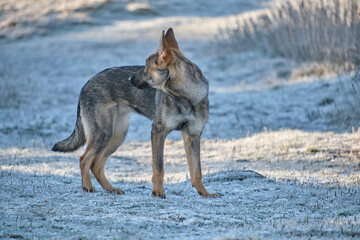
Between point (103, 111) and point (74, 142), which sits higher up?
point (103, 111)

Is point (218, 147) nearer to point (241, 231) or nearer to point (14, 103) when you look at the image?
point (241, 231)

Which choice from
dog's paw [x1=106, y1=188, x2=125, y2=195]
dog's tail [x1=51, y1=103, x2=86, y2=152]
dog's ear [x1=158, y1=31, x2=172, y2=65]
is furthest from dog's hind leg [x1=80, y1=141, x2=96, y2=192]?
dog's ear [x1=158, y1=31, x2=172, y2=65]

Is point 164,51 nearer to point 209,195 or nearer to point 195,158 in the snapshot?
point 195,158

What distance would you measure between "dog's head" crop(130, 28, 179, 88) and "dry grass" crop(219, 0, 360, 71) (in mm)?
6233

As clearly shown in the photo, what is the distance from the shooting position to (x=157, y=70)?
5988 millimetres

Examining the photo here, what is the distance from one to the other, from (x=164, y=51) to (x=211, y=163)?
3448 millimetres

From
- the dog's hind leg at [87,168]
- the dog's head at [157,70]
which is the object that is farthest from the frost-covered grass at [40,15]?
the dog's head at [157,70]

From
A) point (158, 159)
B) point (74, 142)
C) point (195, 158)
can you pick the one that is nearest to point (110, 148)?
point (74, 142)

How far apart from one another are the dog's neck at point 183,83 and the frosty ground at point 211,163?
4.08 feet

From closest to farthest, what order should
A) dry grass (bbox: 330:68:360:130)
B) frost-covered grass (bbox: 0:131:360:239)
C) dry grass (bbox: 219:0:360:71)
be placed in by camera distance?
frost-covered grass (bbox: 0:131:360:239) → dry grass (bbox: 330:68:360:130) → dry grass (bbox: 219:0:360:71)

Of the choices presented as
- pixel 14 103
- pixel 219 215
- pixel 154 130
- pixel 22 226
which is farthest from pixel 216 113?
pixel 22 226

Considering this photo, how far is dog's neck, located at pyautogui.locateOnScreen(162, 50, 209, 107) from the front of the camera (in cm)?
598

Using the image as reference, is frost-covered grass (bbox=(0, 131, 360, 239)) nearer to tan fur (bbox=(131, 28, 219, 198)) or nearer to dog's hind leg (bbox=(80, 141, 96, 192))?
dog's hind leg (bbox=(80, 141, 96, 192))

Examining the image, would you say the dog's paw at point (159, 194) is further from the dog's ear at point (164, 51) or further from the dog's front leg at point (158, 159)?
the dog's ear at point (164, 51)
